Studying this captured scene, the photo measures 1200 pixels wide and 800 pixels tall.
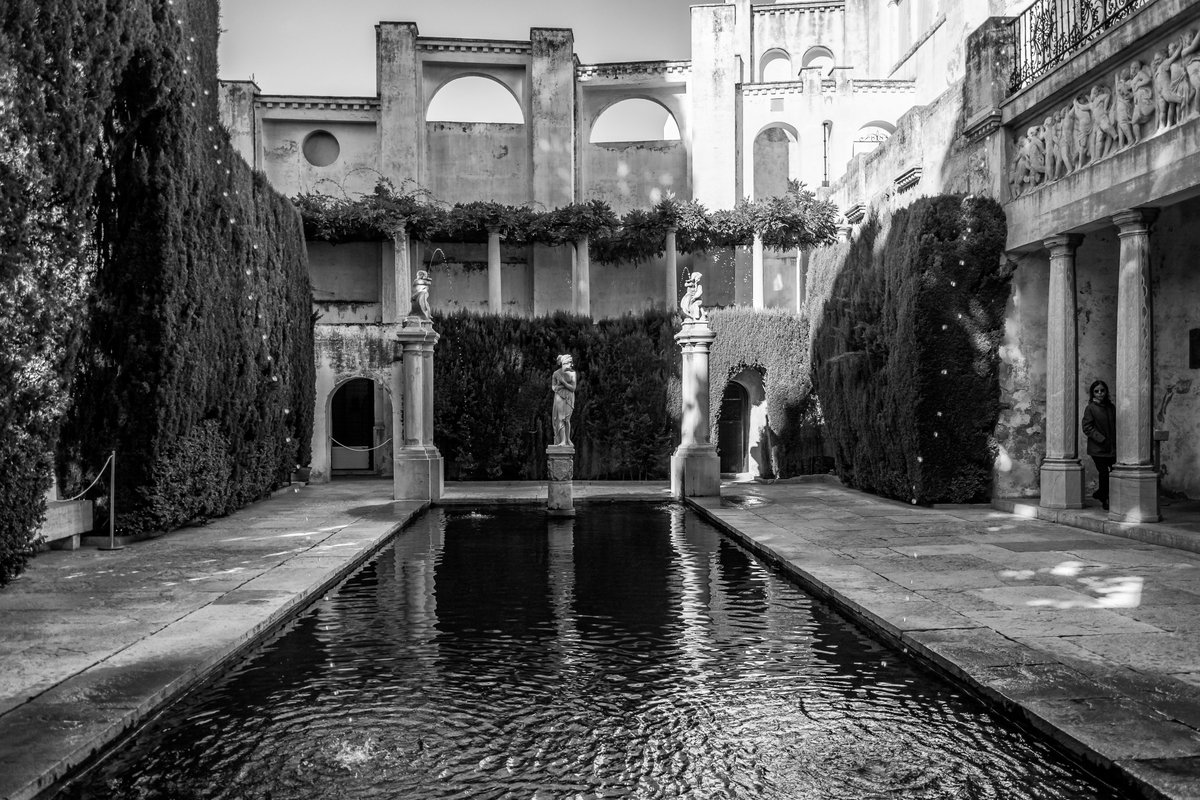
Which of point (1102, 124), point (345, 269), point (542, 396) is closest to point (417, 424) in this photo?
point (542, 396)

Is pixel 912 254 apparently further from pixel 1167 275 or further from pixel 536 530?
pixel 536 530

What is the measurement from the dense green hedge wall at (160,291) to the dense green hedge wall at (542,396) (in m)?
8.32

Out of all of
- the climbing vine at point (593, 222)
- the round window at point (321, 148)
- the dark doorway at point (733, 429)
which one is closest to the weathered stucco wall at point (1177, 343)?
the climbing vine at point (593, 222)

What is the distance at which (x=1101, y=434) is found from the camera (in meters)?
12.6

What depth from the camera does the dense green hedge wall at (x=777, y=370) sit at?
23547 mm

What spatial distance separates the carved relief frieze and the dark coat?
321cm

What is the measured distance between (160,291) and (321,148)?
69.2 ft

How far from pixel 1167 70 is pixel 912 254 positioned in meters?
4.71

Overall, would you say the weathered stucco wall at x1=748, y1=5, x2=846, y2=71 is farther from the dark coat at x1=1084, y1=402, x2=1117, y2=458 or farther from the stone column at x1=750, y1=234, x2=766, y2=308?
the dark coat at x1=1084, y1=402, x2=1117, y2=458

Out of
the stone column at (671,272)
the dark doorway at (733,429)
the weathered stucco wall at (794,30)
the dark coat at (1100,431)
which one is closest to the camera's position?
the dark coat at (1100,431)

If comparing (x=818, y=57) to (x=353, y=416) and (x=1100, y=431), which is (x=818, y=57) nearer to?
(x=353, y=416)

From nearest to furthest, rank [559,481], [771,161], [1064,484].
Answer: [1064,484]
[559,481]
[771,161]

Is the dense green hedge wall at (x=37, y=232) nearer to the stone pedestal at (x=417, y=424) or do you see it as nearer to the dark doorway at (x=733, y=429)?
the stone pedestal at (x=417, y=424)

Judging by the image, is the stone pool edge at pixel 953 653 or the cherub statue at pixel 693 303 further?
the cherub statue at pixel 693 303
